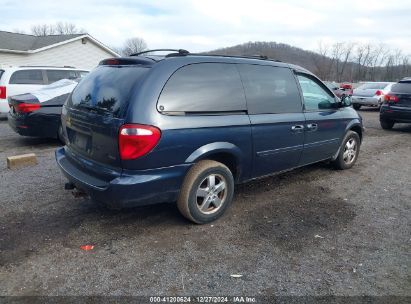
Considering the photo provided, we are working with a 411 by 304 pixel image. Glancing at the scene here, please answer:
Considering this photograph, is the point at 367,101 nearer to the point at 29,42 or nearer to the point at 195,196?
the point at 195,196

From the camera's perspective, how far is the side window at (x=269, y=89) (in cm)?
393

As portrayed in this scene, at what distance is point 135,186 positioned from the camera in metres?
3.10

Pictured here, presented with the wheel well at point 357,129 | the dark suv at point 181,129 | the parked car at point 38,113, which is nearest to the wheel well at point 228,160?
the dark suv at point 181,129

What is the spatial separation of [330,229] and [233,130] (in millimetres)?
1495

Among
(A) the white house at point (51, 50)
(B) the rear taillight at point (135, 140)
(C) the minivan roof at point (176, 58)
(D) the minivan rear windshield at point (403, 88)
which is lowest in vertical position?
(B) the rear taillight at point (135, 140)

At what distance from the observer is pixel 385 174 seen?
19.0ft

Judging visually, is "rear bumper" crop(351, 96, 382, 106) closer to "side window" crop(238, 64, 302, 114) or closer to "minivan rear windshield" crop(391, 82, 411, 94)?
"minivan rear windshield" crop(391, 82, 411, 94)

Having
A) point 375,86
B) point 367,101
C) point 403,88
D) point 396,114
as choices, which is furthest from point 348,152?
point 375,86

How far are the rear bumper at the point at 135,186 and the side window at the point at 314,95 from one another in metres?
2.23

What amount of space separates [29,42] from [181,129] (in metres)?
26.5

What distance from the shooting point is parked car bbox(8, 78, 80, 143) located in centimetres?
668

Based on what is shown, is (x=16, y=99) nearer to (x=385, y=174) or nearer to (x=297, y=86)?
(x=297, y=86)

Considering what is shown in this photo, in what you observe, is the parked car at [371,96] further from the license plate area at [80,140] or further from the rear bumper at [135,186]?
the license plate area at [80,140]

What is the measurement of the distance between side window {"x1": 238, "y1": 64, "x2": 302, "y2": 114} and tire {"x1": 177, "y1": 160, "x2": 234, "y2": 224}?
798mm
